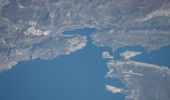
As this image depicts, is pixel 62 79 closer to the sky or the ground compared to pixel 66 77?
closer to the ground

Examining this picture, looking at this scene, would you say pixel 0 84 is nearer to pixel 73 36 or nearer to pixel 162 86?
pixel 73 36

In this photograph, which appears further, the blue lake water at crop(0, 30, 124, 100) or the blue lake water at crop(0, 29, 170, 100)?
the blue lake water at crop(0, 30, 124, 100)

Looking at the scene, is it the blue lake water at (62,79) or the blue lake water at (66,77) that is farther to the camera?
the blue lake water at (62,79)

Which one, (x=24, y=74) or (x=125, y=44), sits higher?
(x=125, y=44)

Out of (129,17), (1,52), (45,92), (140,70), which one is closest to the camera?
(129,17)

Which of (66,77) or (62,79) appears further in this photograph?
(62,79)

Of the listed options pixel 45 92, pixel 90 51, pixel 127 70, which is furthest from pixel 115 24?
pixel 45 92

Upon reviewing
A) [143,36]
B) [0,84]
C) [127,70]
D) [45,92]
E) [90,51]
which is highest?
[143,36]

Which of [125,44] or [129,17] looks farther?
[125,44]
